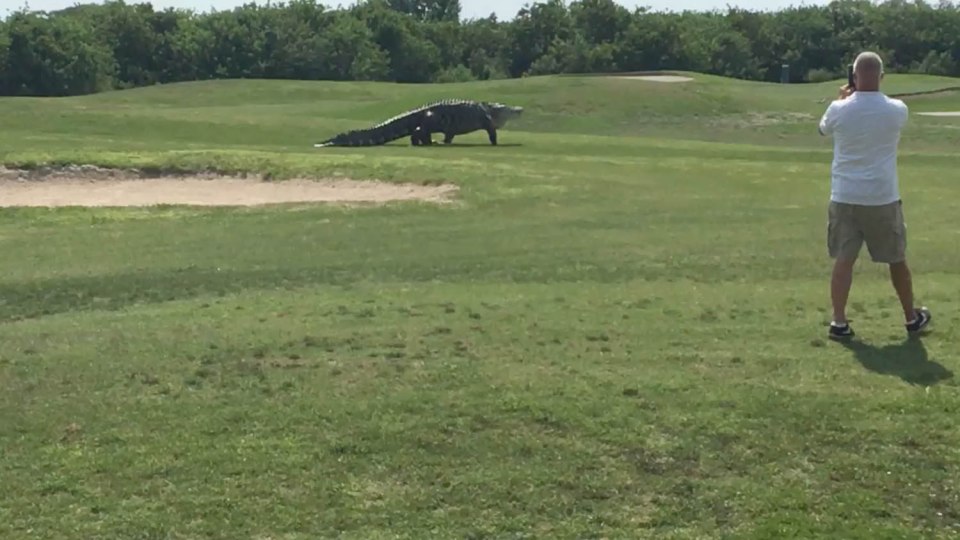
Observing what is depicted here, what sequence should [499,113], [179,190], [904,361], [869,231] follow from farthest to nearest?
[499,113]
[179,190]
[869,231]
[904,361]

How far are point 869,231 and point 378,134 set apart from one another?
20230 mm

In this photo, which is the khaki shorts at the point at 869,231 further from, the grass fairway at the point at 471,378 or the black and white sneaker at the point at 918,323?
the grass fairway at the point at 471,378

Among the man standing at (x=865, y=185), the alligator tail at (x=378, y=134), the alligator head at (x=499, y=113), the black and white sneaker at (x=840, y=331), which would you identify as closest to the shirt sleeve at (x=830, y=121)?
the man standing at (x=865, y=185)

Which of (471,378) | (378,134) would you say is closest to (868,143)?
(471,378)

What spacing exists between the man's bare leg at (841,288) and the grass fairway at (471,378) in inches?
8.0

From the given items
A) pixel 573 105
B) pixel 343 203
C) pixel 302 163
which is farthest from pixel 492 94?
pixel 343 203

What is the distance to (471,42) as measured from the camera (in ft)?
254

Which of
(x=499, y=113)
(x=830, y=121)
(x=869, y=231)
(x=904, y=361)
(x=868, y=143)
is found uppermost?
(x=830, y=121)

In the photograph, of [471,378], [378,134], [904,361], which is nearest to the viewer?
[471,378]

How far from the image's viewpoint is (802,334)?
26.6 ft

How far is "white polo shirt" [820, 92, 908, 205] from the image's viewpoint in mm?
7699

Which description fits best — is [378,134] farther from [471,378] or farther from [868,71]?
[471,378]

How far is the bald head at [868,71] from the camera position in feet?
25.2

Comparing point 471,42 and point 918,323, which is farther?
point 471,42
